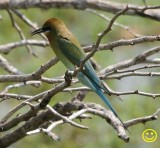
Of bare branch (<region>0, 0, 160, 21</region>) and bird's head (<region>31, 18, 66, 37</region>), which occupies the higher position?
bird's head (<region>31, 18, 66, 37</region>)

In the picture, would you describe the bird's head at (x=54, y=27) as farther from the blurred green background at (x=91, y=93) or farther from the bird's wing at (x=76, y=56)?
the blurred green background at (x=91, y=93)

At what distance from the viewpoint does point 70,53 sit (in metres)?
3.06

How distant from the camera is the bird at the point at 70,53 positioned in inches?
115

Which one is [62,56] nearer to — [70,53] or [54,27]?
[70,53]

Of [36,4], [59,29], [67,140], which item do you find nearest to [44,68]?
[59,29]

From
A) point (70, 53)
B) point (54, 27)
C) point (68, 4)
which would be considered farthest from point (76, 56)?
point (68, 4)

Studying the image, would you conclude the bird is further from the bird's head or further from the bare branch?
the bare branch

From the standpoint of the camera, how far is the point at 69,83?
246 cm

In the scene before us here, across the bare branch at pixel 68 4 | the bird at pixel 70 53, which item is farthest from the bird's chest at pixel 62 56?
the bare branch at pixel 68 4

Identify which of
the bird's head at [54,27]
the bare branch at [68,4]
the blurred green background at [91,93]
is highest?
the bird's head at [54,27]

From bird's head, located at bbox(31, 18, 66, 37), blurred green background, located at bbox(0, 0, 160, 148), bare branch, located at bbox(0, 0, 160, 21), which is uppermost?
bird's head, located at bbox(31, 18, 66, 37)

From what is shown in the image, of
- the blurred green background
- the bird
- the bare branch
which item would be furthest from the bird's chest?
the blurred green background

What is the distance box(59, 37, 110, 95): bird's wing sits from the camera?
A: 2900 mm

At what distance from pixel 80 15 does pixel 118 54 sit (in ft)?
3.40
